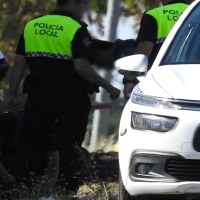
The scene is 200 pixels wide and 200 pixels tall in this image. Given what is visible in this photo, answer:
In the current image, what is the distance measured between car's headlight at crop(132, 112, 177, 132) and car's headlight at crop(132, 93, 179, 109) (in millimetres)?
77

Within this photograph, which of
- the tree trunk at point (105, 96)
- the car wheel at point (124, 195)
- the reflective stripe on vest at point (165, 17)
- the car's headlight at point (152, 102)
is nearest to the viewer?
the car's headlight at point (152, 102)

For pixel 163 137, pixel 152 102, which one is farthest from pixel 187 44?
pixel 163 137

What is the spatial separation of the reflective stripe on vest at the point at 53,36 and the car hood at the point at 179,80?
4.58ft

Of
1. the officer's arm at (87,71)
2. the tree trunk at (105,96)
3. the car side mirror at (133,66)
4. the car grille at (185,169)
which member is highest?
the car side mirror at (133,66)

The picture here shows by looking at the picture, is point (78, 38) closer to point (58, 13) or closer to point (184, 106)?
point (58, 13)

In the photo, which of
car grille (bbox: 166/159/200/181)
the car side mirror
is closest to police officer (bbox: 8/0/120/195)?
the car side mirror

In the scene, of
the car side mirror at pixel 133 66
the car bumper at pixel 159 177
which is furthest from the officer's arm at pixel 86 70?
the car bumper at pixel 159 177

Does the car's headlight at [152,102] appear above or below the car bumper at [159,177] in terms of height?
above

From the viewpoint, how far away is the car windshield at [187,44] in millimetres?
6324

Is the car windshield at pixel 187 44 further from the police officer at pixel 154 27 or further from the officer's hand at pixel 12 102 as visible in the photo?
the officer's hand at pixel 12 102

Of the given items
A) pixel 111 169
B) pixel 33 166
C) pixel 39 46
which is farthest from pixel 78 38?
pixel 111 169

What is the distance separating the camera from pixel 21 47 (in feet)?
25.2

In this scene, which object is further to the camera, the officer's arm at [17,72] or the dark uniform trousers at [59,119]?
the officer's arm at [17,72]

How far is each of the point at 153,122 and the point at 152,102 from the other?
0.47ft
